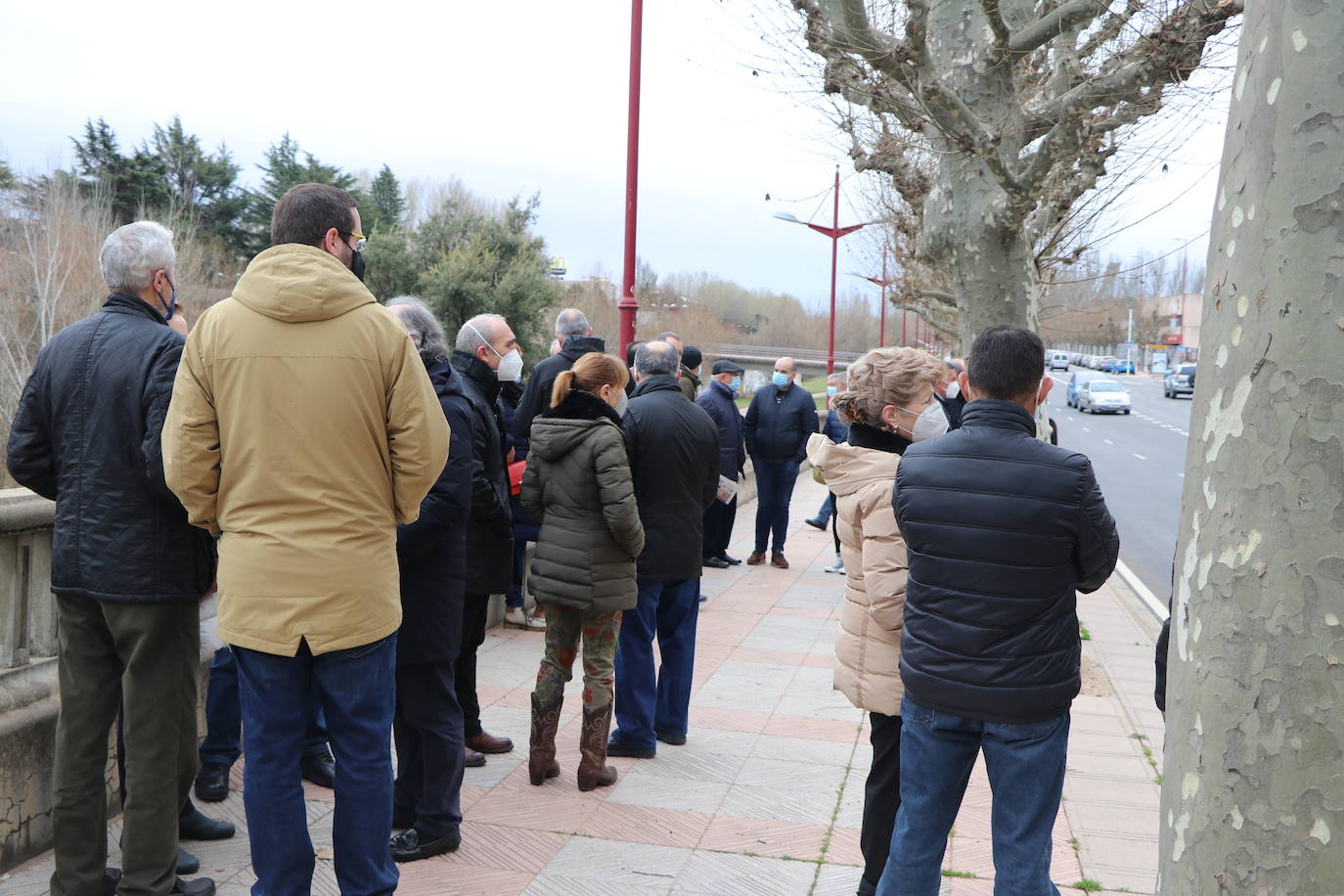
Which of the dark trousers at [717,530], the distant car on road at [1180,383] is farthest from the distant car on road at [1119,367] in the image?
the dark trousers at [717,530]

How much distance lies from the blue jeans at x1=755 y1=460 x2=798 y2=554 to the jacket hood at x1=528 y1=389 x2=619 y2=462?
6.22m

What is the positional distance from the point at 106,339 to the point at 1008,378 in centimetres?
274

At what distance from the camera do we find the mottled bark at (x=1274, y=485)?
56.6 inches

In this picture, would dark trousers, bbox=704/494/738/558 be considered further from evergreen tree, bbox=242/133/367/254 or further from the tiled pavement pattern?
evergreen tree, bbox=242/133/367/254

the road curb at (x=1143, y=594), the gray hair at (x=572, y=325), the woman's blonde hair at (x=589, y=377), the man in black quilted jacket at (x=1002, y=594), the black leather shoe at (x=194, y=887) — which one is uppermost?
the gray hair at (x=572, y=325)

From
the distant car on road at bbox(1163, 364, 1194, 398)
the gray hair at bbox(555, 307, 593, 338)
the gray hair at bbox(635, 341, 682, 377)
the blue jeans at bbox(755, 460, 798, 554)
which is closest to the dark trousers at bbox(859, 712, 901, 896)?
the gray hair at bbox(635, 341, 682, 377)

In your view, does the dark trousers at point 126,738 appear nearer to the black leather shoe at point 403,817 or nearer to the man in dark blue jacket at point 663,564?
the black leather shoe at point 403,817

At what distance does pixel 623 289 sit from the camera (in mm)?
10867

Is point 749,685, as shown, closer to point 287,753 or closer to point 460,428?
point 460,428

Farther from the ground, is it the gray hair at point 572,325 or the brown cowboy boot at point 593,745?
the gray hair at point 572,325

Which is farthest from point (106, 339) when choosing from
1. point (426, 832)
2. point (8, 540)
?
point (426, 832)

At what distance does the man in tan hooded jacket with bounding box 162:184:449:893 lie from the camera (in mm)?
2943

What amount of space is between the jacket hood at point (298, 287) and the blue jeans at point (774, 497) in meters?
8.00

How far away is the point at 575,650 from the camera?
4789 millimetres
